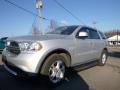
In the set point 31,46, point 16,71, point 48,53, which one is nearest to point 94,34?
point 48,53

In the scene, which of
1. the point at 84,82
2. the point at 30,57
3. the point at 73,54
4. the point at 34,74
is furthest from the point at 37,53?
the point at 84,82

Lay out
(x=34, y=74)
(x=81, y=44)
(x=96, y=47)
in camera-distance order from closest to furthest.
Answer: (x=34, y=74) < (x=81, y=44) < (x=96, y=47)

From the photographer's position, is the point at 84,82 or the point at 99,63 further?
the point at 99,63

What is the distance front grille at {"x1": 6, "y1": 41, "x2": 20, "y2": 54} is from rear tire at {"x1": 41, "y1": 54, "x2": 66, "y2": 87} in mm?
802

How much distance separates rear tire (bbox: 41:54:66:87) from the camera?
4.64m

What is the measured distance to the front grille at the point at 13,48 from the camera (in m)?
4.72

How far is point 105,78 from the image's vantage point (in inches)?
239

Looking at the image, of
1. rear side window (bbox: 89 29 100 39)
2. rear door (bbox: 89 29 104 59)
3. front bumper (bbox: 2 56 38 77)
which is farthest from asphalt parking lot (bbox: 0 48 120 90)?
rear side window (bbox: 89 29 100 39)

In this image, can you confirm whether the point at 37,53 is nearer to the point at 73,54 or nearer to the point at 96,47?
the point at 73,54

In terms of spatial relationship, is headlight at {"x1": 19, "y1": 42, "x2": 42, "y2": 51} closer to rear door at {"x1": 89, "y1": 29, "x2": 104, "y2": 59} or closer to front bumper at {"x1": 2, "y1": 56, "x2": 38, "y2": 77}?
front bumper at {"x1": 2, "y1": 56, "x2": 38, "y2": 77}

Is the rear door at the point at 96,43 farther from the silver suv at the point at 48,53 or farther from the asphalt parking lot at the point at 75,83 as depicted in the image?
the asphalt parking lot at the point at 75,83

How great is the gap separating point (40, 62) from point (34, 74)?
1.05 feet

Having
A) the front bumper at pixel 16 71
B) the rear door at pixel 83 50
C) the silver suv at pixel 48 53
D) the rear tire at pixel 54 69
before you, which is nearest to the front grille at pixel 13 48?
the silver suv at pixel 48 53

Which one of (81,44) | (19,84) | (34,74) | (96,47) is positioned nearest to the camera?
(34,74)
